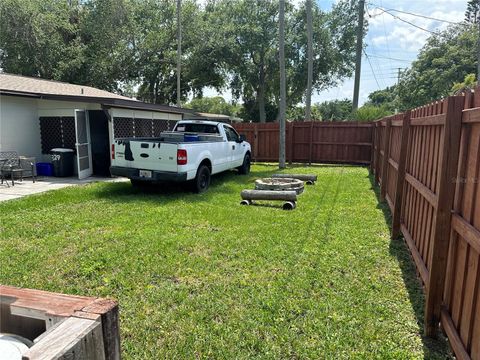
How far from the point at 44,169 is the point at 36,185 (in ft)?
7.00

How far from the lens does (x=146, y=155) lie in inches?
292

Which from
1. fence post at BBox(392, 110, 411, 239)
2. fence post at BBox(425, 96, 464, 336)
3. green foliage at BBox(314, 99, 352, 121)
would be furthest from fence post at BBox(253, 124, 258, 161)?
green foliage at BBox(314, 99, 352, 121)

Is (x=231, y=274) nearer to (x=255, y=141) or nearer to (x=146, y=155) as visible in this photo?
(x=146, y=155)

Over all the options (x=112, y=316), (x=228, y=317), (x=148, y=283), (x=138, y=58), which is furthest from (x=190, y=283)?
(x=138, y=58)

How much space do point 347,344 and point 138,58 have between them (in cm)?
2912

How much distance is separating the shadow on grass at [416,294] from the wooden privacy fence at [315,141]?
9.91 meters

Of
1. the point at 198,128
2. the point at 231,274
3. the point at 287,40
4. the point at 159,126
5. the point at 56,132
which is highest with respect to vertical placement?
the point at 287,40

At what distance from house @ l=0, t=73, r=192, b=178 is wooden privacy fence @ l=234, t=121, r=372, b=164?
19.7 ft

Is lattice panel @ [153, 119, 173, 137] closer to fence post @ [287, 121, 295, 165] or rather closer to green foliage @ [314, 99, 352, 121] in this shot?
fence post @ [287, 121, 295, 165]

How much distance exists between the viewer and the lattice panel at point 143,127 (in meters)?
12.5

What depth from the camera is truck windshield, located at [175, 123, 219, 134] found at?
9.76 metres

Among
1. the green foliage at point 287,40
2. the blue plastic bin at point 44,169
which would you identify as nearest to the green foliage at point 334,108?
the green foliage at point 287,40

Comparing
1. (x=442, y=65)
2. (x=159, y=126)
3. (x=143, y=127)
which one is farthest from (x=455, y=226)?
(x=442, y=65)

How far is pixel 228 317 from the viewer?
2879mm
